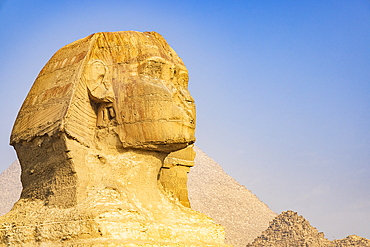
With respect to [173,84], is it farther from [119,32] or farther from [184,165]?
[184,165]

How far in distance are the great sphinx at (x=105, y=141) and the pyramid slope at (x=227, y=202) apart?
92717mm

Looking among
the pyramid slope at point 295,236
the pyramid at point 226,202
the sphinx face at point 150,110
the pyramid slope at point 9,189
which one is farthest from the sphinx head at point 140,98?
the pyramid at point 226,202

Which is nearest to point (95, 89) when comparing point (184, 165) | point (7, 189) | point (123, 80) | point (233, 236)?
point (123, 80)

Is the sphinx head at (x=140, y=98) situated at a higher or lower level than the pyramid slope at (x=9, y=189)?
lower

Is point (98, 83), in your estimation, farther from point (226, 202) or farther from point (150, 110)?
point (226, 202)

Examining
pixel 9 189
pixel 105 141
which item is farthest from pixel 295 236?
pixel 105 141

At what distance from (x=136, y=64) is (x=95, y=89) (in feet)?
2.12

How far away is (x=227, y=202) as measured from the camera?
11400cm

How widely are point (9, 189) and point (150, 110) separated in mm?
85266

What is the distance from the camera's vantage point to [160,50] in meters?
7.59

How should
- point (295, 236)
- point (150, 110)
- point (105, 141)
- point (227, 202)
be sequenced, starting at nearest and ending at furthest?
point (150, 110)
point (105, 141)
point (295, 236)
point (227, 202)

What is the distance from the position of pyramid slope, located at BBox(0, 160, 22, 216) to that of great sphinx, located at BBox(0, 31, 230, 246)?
257 feet

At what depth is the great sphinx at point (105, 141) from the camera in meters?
6.56

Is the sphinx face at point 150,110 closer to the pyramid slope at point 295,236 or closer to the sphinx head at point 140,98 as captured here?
the sphinx head at point 140,98
